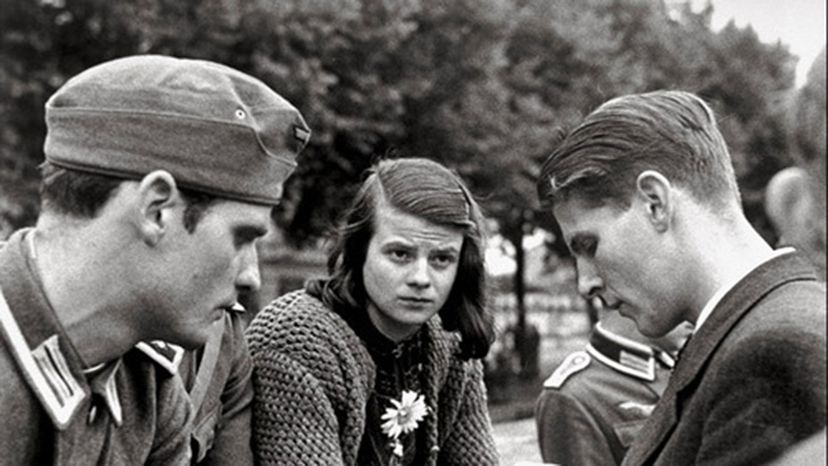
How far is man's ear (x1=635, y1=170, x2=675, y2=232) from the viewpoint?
2.70 meters

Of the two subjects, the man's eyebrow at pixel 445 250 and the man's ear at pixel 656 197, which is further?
the man's eyebrow at pixel 445 250

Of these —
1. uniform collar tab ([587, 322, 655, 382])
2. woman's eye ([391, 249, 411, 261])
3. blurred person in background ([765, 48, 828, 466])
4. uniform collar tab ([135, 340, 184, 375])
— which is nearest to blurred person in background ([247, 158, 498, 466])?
woman's eye ([391, 249, 411, 261])

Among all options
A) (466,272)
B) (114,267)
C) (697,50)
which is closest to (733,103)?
(697,50)

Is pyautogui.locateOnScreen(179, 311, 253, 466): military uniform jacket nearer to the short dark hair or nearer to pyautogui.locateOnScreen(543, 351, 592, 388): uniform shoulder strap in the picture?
the short dark hair

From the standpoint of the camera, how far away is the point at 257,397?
12.4 feet

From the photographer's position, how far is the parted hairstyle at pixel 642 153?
2.79 m

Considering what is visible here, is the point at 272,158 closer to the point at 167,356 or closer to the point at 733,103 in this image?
the point at 167,356

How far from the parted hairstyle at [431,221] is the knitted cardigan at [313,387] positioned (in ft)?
0.43

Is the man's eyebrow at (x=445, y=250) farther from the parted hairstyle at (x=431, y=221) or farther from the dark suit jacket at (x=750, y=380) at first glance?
the dark suit jacket at (x=750, y=380)

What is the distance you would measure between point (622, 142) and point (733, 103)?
87.3 feet

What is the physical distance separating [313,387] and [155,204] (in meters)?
1.13

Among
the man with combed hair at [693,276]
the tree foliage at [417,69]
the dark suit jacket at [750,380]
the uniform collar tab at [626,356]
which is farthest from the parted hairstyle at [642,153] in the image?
the tree foliage at [417,69]

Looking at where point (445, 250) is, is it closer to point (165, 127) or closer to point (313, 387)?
point (313, 387)

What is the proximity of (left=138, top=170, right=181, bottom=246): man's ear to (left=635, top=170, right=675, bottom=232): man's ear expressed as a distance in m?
1.03
